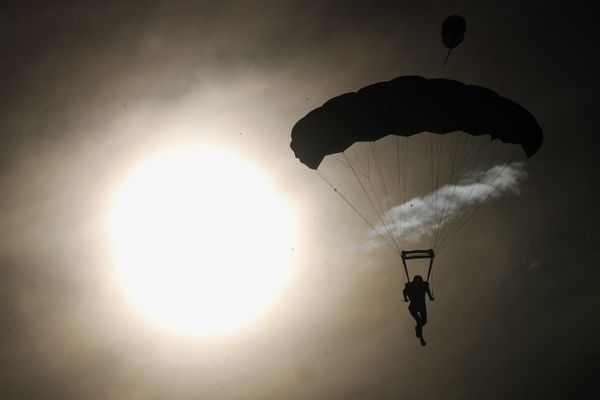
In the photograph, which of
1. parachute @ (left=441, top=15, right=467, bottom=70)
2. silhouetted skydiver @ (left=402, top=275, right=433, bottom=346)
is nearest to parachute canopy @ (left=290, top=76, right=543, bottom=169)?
parachute @ (left=441, top=15, right=467, bottom=70)

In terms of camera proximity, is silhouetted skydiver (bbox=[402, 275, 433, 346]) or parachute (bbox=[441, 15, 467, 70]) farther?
silhouetted skydiver (bbox=[402, 275, 433, 346])

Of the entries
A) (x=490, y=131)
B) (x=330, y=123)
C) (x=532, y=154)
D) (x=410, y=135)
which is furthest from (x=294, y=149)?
(x=532, y=154)

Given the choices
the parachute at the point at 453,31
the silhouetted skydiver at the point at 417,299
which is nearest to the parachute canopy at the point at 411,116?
the parachute at the point at 453,31

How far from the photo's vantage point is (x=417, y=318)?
16141mm

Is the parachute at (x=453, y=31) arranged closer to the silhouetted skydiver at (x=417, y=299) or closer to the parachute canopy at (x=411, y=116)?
the parachute canopy at (x=411, y=116)

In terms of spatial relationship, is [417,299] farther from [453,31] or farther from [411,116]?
[453,31]

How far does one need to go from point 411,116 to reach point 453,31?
2.86 m

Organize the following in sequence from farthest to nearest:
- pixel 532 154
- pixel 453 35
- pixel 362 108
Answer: pixel 532 154 → pixel 362 108 → pixel 453 35

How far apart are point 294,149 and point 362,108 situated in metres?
2.93

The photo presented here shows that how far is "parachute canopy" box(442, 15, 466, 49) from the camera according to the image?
44.8 ft

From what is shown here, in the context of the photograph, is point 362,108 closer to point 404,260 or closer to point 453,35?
point 453,35

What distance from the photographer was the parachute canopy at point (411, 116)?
14531mm

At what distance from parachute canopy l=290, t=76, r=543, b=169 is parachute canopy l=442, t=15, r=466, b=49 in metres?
1.15

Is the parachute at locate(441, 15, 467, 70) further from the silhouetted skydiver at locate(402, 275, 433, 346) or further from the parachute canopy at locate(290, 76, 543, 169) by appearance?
the silhouetted skydiver at locate(402, 275, 433, 346)
